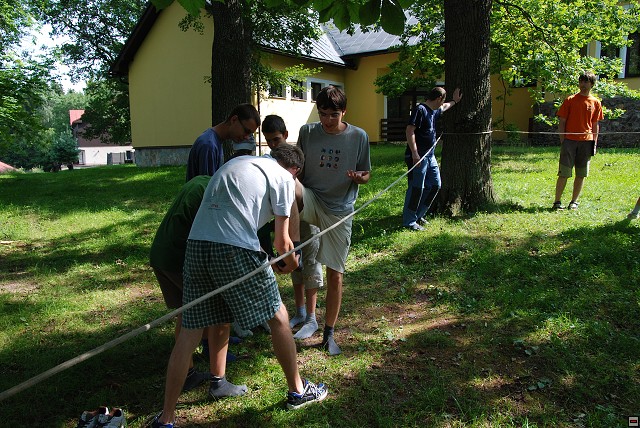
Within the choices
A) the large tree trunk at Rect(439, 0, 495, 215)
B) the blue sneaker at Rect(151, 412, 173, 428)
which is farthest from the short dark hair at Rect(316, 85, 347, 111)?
the large tree trunk at Rect(439, 0, 495, 215)

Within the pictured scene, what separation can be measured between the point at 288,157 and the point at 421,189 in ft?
11.6

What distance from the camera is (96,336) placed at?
3.89 metres

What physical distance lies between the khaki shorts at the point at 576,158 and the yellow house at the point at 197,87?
12323mm

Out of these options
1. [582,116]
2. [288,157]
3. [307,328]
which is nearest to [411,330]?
[307,328]

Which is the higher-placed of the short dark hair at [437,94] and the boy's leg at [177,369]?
the short dark hair at [437,94]

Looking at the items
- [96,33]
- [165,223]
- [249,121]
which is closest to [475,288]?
[249,121]

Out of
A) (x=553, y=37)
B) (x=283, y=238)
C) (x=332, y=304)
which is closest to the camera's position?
(x=283, y=238)

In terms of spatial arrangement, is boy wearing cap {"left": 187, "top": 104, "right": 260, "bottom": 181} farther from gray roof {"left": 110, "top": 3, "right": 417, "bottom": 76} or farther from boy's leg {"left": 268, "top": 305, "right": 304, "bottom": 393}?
gray roof {"left": 110, "top": 3, "right": 417, "bottom": 76}

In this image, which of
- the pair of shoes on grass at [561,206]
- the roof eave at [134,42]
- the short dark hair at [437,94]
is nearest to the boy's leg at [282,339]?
the short dark hair at [437,94]

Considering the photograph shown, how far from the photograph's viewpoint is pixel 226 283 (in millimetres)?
2426

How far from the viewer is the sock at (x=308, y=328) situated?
3.66 m

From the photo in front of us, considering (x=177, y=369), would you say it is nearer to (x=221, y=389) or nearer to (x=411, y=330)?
(x=221, y=389)

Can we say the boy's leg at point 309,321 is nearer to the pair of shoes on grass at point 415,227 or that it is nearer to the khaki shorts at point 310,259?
the khaki shorts at point 310,259

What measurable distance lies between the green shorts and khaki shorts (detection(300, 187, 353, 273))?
89cm
